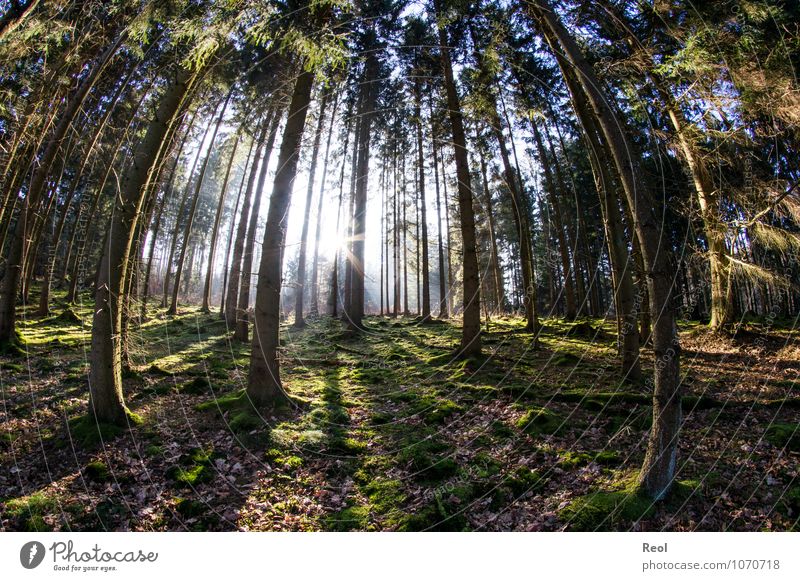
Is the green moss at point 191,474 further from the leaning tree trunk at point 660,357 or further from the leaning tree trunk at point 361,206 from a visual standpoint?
the leaning tree trunk at point 361,206

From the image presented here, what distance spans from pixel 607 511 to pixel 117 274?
918cm

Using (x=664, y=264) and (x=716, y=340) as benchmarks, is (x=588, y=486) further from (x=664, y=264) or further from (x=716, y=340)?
(x=716, y=340)

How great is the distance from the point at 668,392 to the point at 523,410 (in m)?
3.54

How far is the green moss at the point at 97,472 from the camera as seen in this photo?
5363mm

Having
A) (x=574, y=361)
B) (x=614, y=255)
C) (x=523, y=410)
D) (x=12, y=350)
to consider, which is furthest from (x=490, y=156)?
(x=12, y=350)

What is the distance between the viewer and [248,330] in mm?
15992

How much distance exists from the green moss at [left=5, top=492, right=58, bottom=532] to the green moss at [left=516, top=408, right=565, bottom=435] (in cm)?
722

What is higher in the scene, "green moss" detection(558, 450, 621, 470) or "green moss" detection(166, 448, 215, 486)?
"green moss" detection(558, 450, 621, 470)

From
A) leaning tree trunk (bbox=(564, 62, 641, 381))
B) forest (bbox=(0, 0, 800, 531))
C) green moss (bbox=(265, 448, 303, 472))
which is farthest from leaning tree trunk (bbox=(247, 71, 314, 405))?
leaning tree trunk (bbox=(564, 62, 641, 381))

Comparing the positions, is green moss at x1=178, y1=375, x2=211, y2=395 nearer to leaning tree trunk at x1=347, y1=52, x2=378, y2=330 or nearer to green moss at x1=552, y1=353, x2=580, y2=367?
leaning tree trunk at x1=347, y1=52, x2=378, y2=330

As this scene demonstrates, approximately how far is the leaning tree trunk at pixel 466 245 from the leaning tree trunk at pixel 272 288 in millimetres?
5000

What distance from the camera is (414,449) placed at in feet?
21.3

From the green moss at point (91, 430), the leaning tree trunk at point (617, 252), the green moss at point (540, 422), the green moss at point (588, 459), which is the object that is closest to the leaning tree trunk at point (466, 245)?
the leaning tree trunk at point (617, 252)

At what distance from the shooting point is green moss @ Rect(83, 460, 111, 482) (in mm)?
5363
